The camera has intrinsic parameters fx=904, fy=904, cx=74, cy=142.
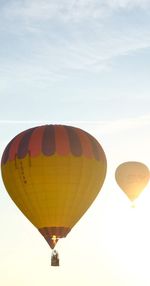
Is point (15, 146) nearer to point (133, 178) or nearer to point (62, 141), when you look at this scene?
point (62, 141)

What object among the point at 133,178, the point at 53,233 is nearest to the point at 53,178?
the point at 53,233

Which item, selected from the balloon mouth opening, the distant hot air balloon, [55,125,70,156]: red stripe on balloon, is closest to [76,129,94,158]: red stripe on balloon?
[55,125,70,156]: red stripe on balloon

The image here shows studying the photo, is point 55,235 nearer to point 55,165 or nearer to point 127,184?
point 55,165

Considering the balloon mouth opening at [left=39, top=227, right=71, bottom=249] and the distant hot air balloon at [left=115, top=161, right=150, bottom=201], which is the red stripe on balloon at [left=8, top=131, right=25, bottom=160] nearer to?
the balloon mouth opening at [left=39, top=227, right=71, bottom=249]

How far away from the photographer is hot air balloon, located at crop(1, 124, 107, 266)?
6350 cm

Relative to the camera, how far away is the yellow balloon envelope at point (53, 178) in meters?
63.5

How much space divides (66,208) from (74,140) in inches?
192

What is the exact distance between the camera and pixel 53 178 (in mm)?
63406

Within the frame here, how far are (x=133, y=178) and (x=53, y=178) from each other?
10.4 meters

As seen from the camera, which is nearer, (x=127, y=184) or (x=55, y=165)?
(x=55, y=165)

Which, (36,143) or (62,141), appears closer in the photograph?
(36,143)

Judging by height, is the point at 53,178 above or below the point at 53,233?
above

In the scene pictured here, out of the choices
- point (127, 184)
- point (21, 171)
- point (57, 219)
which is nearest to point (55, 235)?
point (57, 219)

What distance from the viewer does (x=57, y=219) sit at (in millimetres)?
63781
